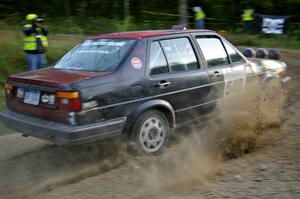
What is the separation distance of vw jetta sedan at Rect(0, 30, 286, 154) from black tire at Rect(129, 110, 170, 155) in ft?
0.04

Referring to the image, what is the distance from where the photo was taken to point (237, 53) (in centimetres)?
710

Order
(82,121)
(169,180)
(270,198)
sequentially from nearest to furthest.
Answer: (270,198), (169,180), (82,121)

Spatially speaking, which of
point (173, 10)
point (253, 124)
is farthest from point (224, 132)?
point (173, 10)

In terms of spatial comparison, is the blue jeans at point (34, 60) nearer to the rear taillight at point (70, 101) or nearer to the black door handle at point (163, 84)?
the black door handle at point (163, 84)

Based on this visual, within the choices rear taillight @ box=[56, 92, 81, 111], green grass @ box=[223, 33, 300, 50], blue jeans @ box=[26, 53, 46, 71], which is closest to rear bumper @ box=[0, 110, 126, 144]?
rear taillight @ box=[56, 92, 81, 111]

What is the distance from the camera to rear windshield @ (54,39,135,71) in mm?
5734

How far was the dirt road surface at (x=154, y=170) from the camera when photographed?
14.9 feet

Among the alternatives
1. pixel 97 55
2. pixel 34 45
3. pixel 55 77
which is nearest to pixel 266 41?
pixel 34 45

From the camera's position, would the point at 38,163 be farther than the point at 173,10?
No

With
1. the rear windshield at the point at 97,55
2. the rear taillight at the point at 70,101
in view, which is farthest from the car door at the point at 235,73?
the rear taillight at the point at 70,101

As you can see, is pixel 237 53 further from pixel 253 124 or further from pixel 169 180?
pixel 169 180

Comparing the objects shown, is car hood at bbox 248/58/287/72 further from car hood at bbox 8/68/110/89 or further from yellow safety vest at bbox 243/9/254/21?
yellow safety vest at bbox 243/9/254/21

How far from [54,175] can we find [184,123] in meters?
1.92

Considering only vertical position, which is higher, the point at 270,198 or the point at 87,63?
the point at 87,63
